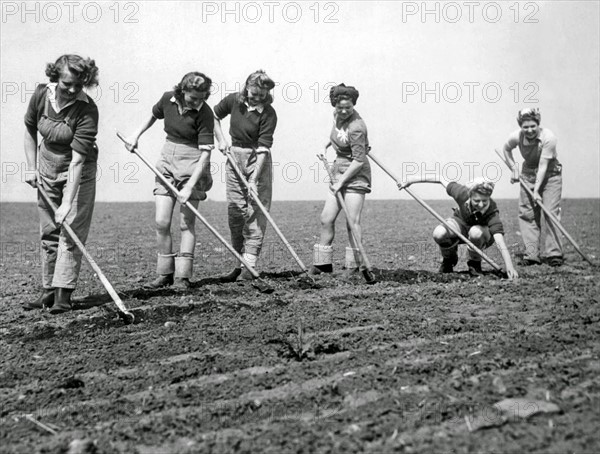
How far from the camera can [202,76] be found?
259 inches

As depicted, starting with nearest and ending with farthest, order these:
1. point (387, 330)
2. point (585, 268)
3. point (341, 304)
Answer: point (387, 330)
point (341, 304)
point (585, 268)

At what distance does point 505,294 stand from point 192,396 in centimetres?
345

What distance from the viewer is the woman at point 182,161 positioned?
666 centimetres

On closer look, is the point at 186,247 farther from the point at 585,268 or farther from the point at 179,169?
the point at 585,268

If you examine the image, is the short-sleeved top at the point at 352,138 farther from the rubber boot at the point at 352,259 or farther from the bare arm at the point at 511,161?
the bare arm at the point at 511,161

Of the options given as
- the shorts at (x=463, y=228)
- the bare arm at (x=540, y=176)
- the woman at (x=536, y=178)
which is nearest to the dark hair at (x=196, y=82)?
the shorts at (x=463, y=228)

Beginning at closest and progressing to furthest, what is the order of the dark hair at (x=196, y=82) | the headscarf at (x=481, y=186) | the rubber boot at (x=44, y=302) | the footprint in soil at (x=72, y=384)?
the footprint in soil at (x=72, y=384), the rubber boot at (x=44, y=302), the dark hair at (x=196, y=82), the headscarf at (x=481, y=186)

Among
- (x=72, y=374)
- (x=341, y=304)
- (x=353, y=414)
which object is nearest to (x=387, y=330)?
(x=341, y=304)

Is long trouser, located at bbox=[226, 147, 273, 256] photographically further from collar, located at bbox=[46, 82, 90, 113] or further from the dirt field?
collar, located at bbox=[46, 82, 90, 113]

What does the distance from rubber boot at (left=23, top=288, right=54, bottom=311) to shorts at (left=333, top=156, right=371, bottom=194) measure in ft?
9.87

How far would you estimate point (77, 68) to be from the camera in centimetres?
573

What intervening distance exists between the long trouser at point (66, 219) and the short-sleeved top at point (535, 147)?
17.0 ft

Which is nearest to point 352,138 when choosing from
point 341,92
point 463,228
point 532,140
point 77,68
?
point 341,92

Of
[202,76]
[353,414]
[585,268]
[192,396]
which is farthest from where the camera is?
[585,268]
